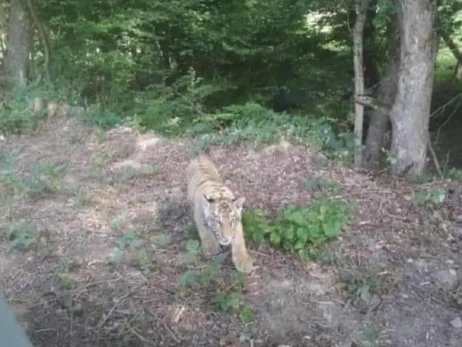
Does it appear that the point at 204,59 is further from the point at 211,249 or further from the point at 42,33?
the point at 211,249

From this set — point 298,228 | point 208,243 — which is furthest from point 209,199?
point 298,228

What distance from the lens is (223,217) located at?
158 inches

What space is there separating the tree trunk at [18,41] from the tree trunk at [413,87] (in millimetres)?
6065

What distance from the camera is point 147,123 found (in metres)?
7.96

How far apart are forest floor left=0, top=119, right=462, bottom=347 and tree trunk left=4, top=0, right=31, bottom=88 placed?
4480mm

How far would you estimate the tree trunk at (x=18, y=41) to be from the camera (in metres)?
9.88

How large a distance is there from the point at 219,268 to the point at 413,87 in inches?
109

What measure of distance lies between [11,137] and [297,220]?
157 inches

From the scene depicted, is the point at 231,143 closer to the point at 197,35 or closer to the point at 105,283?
the point at 105,283

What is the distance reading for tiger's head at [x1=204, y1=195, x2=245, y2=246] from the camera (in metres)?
4.02

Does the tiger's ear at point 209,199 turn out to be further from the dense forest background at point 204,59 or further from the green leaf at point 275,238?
the dense forest background at point 204,59

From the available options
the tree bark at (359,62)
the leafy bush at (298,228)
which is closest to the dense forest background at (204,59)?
the tree bark at (359,62)

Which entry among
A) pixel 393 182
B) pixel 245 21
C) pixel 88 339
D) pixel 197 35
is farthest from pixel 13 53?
pixel 88 339

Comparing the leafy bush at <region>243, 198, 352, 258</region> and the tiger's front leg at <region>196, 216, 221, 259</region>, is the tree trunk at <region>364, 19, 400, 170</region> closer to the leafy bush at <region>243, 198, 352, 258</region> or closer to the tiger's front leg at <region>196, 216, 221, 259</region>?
the leafy bush at <region>243, 198, 352, 258</region>
